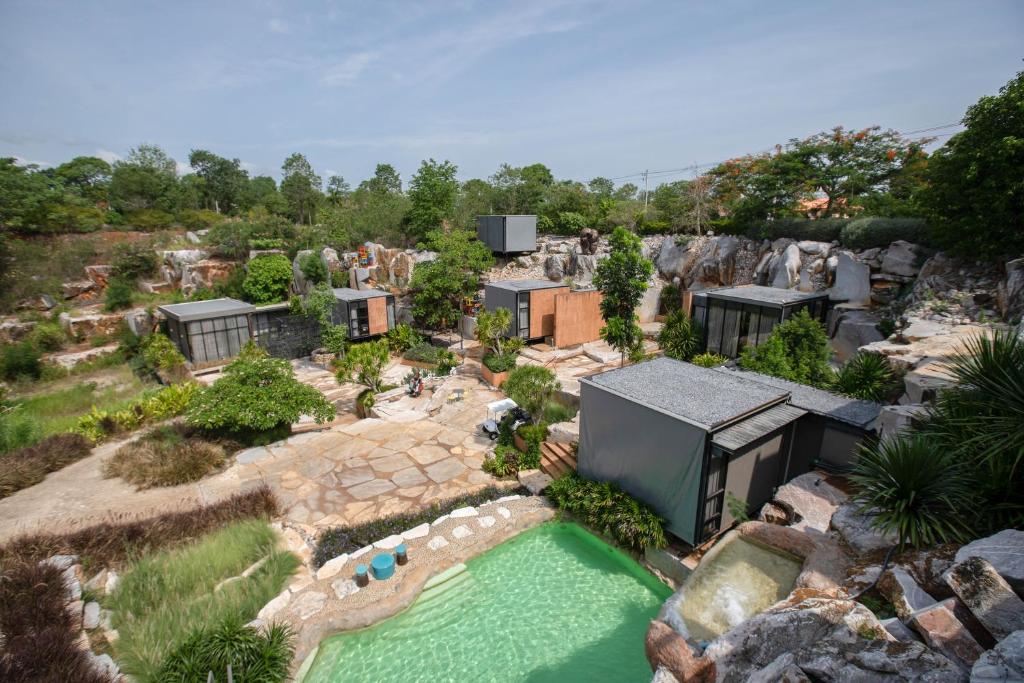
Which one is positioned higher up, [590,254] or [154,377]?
[590,254]

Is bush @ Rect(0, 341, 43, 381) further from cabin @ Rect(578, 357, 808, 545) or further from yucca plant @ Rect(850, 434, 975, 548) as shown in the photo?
yucca plant @ Rect(850, 434, 975, 548)

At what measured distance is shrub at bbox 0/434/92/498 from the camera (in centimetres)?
980

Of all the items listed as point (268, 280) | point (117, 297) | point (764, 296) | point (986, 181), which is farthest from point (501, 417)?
point (117, 297)

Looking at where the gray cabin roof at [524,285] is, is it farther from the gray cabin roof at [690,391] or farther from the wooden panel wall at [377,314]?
the gray cabin roof at [690,391]

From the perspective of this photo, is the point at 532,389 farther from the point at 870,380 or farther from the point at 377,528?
the point at 870,380

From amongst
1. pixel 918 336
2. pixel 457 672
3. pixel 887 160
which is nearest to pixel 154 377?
pixel 457 672

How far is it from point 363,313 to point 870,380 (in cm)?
1760

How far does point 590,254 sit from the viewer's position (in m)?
25.3

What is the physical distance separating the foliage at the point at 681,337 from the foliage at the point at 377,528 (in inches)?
352

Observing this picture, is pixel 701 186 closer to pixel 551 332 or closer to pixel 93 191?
pixel 551 332

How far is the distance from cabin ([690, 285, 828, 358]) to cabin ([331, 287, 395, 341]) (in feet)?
42.3

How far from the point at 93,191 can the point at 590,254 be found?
38.2 metres

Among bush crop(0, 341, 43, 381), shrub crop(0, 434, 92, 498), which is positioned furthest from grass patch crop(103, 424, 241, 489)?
bush crop(0, 341, 43, 381)

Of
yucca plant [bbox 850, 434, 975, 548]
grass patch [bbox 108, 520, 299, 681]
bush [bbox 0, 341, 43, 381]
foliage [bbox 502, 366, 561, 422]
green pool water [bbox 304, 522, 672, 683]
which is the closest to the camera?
yucca plant [bbox 850, 434, 975, 548]
